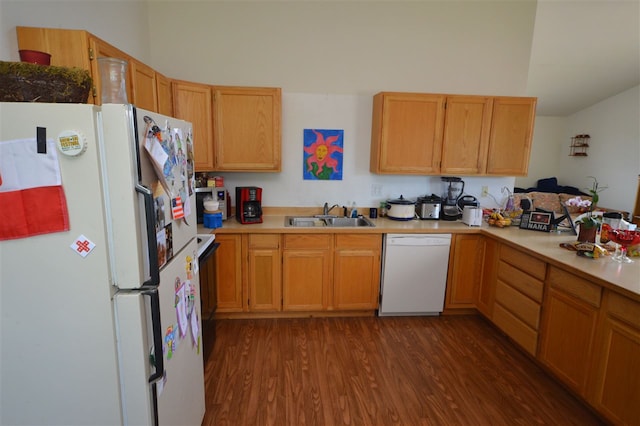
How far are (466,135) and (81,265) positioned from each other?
328cm

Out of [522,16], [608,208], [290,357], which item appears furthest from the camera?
[608,208]

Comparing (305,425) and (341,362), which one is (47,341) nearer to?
(305,425)

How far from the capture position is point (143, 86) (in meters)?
2.27

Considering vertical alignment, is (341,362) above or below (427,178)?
below

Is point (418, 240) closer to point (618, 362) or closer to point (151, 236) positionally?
point (618, 362)

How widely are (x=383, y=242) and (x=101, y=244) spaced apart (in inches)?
96.7

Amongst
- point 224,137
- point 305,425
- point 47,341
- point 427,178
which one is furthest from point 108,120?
point 427,178

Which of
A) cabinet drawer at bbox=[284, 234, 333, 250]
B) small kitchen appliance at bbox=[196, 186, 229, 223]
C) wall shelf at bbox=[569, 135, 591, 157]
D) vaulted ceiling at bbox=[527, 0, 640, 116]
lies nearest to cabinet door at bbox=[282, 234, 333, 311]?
cabinet drawer at bbox=[284, 234, 333, 250]

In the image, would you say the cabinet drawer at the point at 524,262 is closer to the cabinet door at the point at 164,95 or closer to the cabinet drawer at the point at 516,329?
the cabinet drawer at the point at 516,329

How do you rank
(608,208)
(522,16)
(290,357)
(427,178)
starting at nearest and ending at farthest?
1. (290,357)
2. (522,16)
3. (427,178)
4. (608,208)

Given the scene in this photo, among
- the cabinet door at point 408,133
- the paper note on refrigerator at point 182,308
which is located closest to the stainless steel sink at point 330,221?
the cabinet door at point 408,133

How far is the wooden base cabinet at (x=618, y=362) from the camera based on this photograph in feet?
5.65

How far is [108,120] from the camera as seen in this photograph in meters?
0.95

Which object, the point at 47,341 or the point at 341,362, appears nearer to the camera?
the point at 47,341
